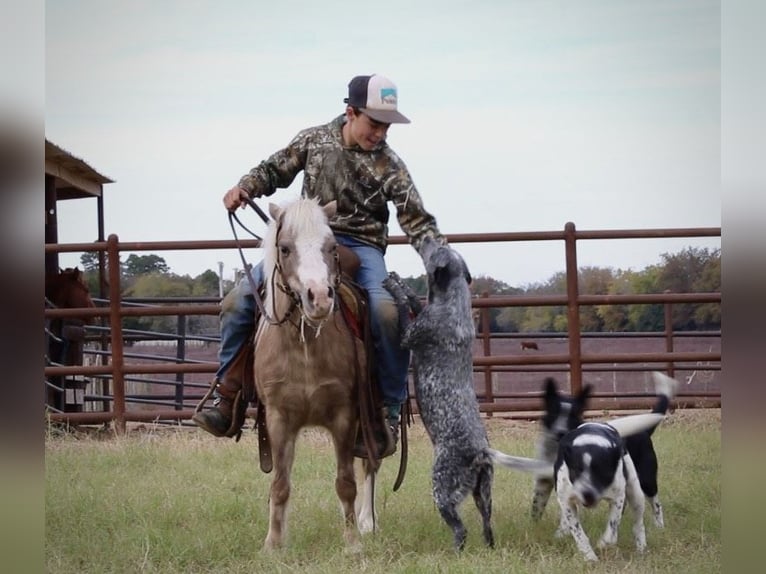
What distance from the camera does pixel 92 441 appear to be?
27.4ft

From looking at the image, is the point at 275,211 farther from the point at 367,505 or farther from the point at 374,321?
the point at 367,505

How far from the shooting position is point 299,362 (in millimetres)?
4672

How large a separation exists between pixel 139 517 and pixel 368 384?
1.53 metres

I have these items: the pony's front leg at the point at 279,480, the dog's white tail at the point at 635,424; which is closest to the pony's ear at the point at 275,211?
the pony's front leg at the point at 279,480

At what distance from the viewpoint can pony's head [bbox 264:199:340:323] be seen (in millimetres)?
4289

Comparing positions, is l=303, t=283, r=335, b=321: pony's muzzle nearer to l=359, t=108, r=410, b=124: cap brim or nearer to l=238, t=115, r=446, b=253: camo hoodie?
l=238, t=115, r=446, b=253: camo hoodie

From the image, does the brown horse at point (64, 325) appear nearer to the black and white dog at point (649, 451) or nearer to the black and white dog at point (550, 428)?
the black and white dog at point (550, 428)

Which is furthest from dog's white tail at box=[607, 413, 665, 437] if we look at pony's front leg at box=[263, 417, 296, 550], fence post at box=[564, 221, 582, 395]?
fence post at box=[564, 221, 582, 395]

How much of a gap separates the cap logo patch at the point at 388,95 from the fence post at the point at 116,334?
446cm

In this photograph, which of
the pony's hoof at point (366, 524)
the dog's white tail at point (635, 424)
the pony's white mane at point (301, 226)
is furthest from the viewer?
the pony's hoof at point (366, 524)

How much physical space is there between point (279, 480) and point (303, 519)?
79cm

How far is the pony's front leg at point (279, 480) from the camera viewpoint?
15.5ft

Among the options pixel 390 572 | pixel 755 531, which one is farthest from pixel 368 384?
pixel 755 531

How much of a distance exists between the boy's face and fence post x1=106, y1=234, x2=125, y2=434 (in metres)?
4.25
